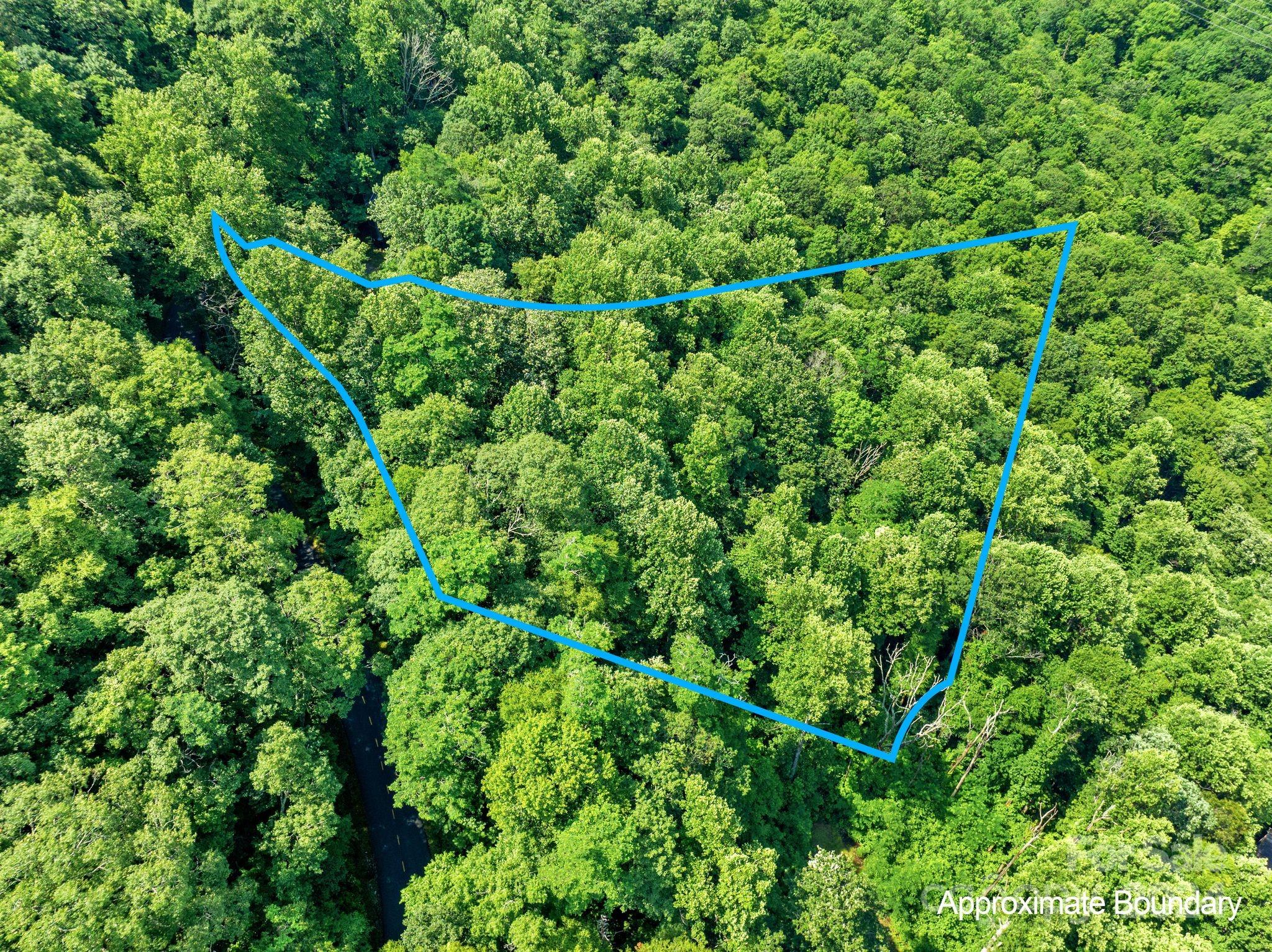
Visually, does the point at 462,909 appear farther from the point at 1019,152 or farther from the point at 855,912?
the point at 1019,152

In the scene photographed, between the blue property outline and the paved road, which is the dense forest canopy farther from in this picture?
the paved road

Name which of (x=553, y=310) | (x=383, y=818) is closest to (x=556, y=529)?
(x=383, y=818)

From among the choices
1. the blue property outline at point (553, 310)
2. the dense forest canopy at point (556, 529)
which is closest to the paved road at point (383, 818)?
the dense forest canopy at point (556, 529)

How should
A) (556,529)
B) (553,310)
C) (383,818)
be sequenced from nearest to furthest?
(383,818), (556,529), (553,310)

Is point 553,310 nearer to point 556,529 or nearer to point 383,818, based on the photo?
point 556,529

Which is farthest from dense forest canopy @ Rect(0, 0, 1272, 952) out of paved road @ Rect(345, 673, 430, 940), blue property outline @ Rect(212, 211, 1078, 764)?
paved road @ Rect(345, 673, 430, 940)

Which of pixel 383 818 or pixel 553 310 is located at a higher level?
pixel 553 310
